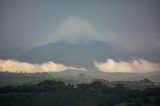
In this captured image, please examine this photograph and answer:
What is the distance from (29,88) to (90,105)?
41621 millimetres

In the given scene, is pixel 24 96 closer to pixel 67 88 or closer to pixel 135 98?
pixel 67 88

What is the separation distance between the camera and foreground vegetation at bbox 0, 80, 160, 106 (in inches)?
5059

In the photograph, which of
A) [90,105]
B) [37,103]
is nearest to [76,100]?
[90,105]

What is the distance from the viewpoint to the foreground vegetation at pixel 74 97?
5059 inches

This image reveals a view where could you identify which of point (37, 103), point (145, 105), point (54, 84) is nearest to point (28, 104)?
point (37, 103)

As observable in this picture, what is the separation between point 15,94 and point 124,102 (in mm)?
51336

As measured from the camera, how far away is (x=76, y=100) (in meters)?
133

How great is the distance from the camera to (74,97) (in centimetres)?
13588

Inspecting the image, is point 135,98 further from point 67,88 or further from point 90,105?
point 67,88

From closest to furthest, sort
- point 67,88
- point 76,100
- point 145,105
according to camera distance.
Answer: point 145,105 → point 76,100 → point 67,88

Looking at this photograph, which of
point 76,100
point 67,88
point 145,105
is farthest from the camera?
point 67,88

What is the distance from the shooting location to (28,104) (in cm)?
12769

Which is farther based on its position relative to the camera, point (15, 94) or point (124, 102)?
point (15, 94)

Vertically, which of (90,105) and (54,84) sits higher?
(54,84)
